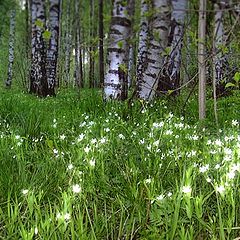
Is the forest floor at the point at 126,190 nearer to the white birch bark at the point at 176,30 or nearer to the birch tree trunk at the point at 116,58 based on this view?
the birch tree trunk at the point at 116,58

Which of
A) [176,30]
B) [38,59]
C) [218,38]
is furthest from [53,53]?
[218,38]

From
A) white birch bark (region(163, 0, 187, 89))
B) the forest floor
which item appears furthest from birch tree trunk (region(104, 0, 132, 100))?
the forest floor

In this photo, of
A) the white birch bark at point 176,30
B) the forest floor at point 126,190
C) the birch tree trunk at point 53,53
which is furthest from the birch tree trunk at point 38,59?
the forest floor at point 126,190

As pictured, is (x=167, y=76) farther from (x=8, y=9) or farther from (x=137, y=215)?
(x=8, y=9)

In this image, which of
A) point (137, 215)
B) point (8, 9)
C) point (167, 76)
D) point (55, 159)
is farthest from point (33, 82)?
point (8, 9)

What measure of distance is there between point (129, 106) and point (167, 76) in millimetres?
2975

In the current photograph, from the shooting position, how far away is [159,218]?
7.14 feet

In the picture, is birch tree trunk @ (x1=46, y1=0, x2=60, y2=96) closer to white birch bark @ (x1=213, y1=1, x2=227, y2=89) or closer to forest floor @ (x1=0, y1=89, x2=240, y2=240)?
white birch bark @ (x1=213, y1=1, x2=227, y2=89)

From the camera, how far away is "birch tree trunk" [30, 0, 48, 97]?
13.6 m

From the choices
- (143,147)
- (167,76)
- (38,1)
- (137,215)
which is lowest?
(137,215)

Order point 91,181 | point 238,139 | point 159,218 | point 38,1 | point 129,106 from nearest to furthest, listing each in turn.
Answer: point 159,218, point 91,181, point 238,139, point 129,106, point 38,1

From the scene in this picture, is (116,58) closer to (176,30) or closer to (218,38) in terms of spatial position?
(176,30)

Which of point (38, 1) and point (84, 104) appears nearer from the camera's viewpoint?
point (84, 104)

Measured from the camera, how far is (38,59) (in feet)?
44.6
